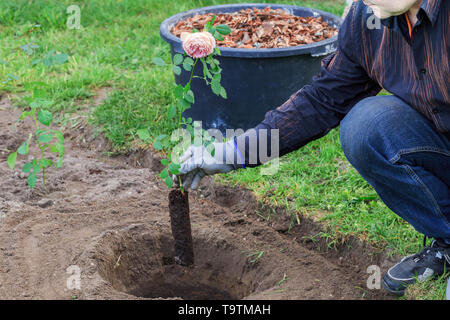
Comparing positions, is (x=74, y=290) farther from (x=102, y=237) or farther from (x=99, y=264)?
(x=102, y=237)

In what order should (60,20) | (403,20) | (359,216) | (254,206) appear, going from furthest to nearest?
(60,20), (254,206), (359,216), (403,20)

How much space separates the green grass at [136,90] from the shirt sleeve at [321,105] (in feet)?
1.83

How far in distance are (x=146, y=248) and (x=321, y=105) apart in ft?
3.26

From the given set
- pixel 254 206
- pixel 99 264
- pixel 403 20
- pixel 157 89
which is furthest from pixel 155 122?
pixel 403 20

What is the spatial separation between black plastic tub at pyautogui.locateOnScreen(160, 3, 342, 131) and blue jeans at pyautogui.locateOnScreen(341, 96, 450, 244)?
1039 mm

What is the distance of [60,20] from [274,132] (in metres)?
3.37

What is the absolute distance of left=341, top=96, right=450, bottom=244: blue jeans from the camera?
6.70 feet

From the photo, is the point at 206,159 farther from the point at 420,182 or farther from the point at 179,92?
the point at 420,182

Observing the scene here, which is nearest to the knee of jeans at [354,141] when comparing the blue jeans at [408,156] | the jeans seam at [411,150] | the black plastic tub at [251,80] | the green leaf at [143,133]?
the blue jeans at [408,156]

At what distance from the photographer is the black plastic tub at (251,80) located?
3.08 metres

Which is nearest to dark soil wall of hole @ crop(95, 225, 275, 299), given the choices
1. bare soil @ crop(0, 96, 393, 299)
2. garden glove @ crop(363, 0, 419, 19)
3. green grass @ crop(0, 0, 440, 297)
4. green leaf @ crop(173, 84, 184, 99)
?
bare soil @ crop(0, 96, 393, 299)

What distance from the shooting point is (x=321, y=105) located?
88.4 inches

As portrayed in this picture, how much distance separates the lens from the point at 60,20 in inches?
196

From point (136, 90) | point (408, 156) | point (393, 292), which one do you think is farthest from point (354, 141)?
point (136, 90)
